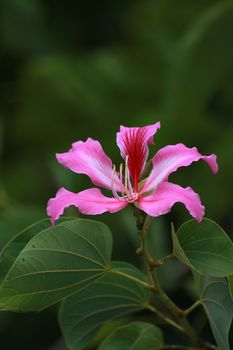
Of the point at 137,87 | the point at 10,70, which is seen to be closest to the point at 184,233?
the point at 137,87

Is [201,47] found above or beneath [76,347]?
above

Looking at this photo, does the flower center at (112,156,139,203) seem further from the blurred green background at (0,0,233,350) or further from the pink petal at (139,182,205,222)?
the blurred green background at (0,0,233,350)

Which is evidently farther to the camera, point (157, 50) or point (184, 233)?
point (157, 50)

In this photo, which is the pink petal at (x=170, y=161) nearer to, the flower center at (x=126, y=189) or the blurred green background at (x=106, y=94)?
the flower center at (x=126, y=189)

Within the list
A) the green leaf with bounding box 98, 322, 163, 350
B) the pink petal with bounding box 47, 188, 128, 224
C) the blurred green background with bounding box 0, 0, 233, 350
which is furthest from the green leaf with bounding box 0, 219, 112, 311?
the blurred green background with bounding box 0, 0, 233, 350

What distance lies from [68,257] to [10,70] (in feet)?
5.23

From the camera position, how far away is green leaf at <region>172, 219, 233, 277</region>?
0.84 metres

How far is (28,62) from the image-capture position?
229 centimetres

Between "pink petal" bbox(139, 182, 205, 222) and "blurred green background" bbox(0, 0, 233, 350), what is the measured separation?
516 mm

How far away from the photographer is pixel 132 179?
3.02 feet

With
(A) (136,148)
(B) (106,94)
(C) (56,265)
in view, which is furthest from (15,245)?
(B) (106,94)

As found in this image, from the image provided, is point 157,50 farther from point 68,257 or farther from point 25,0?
point 68,257

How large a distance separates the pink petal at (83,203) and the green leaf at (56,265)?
2cm

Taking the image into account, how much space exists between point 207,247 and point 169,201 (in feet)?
0.25
